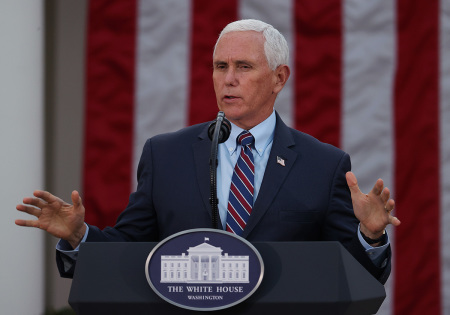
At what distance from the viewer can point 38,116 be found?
14.0ft

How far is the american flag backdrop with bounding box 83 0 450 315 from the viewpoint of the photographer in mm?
4207

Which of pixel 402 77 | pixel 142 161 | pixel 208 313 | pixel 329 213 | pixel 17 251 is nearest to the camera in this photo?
pixel 208 313

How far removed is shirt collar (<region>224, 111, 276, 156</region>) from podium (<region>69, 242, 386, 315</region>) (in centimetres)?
84

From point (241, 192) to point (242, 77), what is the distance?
432 millimetres

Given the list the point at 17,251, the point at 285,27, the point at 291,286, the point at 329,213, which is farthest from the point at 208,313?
the point at 285,27

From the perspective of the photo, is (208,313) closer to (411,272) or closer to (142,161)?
(142,161)

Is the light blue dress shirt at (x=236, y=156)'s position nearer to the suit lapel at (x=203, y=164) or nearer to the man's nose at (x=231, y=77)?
the suit lapel at (x=203, y=164)

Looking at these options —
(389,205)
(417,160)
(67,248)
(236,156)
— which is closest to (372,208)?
(389,205)

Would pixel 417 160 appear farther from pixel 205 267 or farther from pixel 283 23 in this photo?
pixel 205 267

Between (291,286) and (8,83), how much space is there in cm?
285

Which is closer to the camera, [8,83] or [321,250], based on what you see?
[321,250]

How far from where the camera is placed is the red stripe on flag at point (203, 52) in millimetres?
4289

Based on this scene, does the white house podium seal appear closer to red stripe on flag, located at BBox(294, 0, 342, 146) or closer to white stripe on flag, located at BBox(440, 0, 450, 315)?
red stripe on flag, located at BBox(294, 0, 342, 146)

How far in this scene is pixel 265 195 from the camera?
2230 mm
